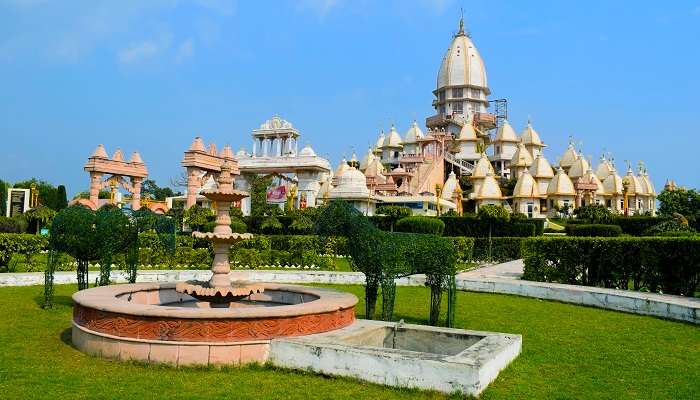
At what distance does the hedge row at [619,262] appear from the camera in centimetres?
1426

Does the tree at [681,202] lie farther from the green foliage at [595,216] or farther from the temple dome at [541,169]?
the green foliage at [595,216]

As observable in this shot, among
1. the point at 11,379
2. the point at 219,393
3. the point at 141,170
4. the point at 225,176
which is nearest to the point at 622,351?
the point at 219,393

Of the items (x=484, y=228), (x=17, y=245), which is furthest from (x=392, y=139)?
(x=17, y=245)

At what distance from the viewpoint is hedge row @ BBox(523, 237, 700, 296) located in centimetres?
1426

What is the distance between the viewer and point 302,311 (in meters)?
7.93

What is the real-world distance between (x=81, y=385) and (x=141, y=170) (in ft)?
145

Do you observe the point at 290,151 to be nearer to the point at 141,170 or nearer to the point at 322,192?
the point at 322,192

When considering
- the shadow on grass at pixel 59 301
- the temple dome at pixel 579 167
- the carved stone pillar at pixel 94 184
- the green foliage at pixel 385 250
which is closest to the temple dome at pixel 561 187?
the temple dome at pixel 579 167

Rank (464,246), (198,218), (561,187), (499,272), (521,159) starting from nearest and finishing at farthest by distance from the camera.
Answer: (499,272) → (464,246) → (198,218) → (561,187) → (521,159)

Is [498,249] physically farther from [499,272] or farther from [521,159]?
[521,159]

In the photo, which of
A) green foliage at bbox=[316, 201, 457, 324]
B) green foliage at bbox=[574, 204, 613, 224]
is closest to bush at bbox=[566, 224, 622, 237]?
green foliage at bbox=[574, 204, 613, 224]

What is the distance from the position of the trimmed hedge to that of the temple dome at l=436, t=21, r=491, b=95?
1869 inches

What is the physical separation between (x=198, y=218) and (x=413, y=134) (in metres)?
45.8

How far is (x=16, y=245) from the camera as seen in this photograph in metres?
18.3
